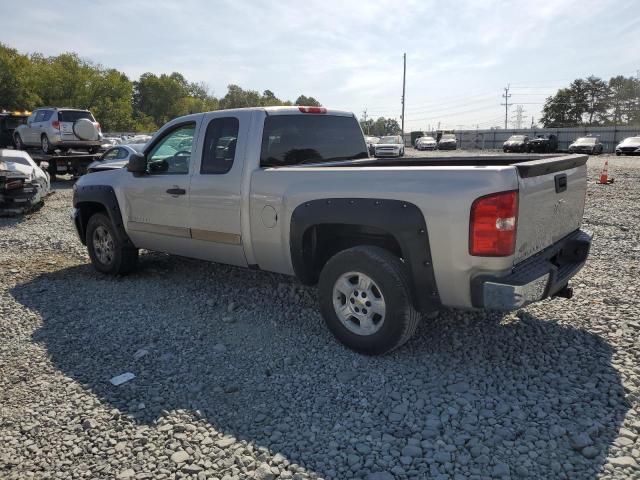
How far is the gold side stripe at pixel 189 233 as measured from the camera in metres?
4.61

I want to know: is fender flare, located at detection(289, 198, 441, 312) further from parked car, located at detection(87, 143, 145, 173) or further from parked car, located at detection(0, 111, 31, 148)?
parked car, located at detection(0, 111, 31, 148)

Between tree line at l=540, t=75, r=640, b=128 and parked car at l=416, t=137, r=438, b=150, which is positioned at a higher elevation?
tree line at l=540, t=75, r=640, b=128

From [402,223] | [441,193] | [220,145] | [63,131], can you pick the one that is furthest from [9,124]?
[441,193]

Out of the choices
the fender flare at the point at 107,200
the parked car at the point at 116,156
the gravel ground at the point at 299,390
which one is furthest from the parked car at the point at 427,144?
the fender flare at the point at 107,200

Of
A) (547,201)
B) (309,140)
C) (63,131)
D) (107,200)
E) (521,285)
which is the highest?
(63,131)

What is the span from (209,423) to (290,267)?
5.10 ft

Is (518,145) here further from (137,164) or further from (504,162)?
(137,164)

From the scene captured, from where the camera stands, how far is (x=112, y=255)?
6012mm

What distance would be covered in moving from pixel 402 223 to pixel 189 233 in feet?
8.26

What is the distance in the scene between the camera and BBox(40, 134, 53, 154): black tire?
62.0ft

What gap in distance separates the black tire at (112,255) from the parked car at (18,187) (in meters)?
5.60

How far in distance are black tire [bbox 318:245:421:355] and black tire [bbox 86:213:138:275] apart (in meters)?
3.09

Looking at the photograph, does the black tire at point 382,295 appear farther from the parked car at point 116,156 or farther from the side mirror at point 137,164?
the parked car at point 116,156

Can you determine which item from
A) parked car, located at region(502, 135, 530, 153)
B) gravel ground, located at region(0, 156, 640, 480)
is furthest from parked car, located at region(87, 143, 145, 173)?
parked car, located at region(502, 135, 530, 153)
